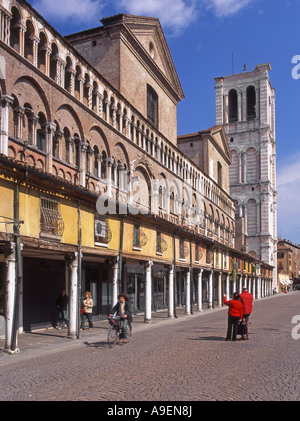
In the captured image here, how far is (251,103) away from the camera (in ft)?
299

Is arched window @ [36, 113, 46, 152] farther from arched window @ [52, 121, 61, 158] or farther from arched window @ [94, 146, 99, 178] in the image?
arched window @ [94, 146, 99, 178]

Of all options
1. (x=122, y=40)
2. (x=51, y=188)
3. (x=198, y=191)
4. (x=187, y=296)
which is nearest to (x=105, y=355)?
(x=51, y=188)

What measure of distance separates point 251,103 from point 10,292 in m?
83.0

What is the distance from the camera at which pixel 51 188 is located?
1611cm

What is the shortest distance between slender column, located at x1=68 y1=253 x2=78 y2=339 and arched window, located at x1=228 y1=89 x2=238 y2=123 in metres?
77.5

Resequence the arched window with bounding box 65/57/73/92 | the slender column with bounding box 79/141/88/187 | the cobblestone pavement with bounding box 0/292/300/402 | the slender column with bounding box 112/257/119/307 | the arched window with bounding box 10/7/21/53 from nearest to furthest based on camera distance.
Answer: the cobblestone pavement with bounding box 0/292/300/402, the arched window with bounding box 10/7/21/53, the slender column with bounding box 112/257/119/307, the arched window with bounding box 65/57/73/92, the slender column with bounding box 79/141/88/187

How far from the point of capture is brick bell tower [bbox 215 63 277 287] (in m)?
86.2

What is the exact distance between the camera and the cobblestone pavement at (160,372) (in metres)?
8.20

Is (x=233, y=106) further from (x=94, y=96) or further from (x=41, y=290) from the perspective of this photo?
(x=41, y=290)

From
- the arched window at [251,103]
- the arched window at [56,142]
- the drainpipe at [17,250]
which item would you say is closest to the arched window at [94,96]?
Answer: the arched window at [56,142]

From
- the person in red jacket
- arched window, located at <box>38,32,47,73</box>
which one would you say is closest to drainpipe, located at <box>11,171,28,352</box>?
the person in red jacket

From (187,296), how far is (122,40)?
17.2 metres

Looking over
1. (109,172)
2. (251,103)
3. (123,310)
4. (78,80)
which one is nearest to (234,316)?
(123,310)
